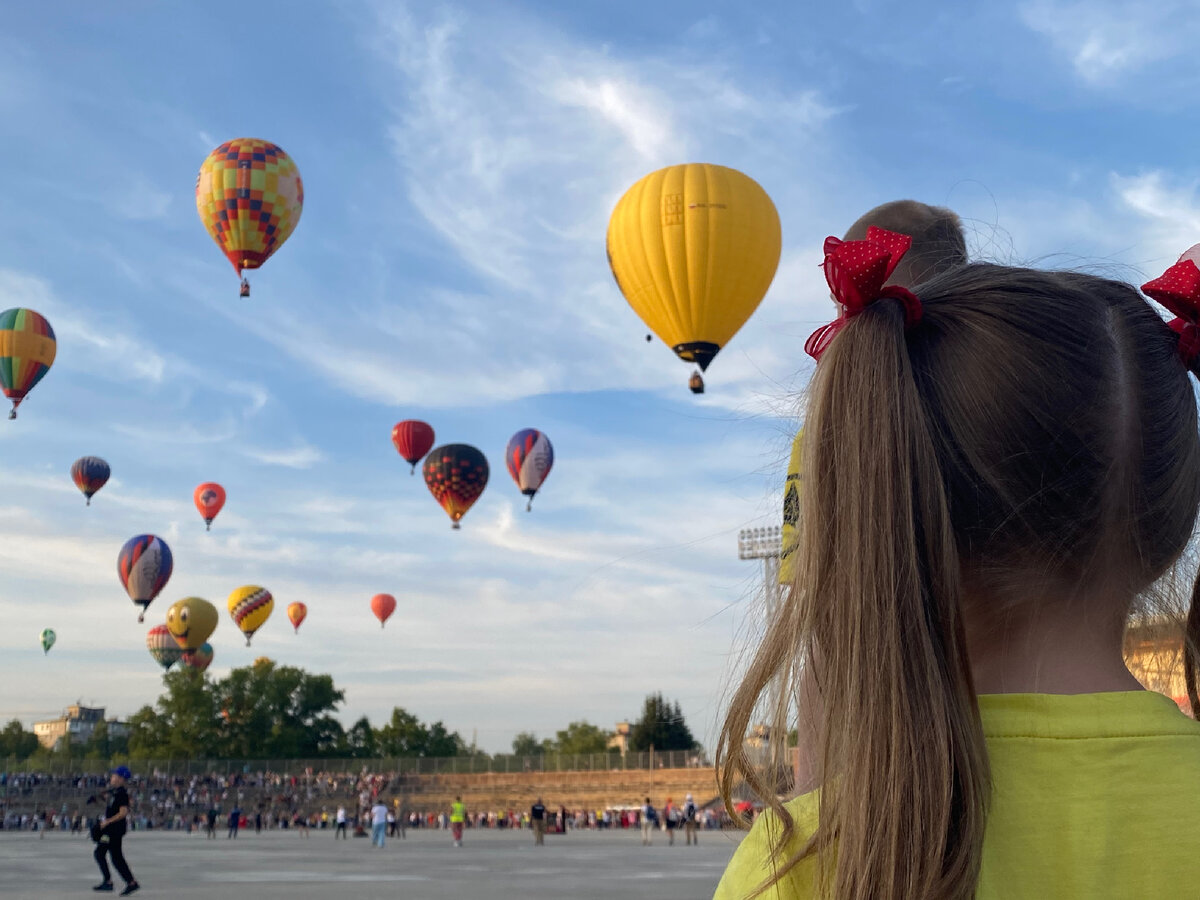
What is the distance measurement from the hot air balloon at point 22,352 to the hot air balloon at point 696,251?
89.1 ft

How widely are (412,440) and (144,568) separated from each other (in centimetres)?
1640

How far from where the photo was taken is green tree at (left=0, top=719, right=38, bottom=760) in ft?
496

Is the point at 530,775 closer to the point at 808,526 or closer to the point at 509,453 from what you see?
the point at 509,453

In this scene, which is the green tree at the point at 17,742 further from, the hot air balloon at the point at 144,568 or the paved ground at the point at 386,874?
the paved ground at the point at 386,874

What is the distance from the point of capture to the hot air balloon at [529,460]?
164ft

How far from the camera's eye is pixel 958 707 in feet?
3.93

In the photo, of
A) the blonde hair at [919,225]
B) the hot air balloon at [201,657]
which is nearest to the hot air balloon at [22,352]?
the hot air balloon at [201,657]

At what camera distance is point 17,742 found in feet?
506

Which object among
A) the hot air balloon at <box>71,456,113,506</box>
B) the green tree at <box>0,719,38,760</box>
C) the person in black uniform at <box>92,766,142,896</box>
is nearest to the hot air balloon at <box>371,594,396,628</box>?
the hot air balloon at <box>71,456,113,506</box>

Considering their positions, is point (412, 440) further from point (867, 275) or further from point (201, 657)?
point (867, 275)

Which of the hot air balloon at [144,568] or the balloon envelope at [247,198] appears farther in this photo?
the hot air balloon at [144,568]

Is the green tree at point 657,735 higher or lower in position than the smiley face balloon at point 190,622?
lower

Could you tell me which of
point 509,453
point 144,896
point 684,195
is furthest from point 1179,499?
point 509,453

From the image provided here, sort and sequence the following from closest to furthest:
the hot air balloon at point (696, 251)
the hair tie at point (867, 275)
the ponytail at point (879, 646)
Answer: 1. the ponytail at point (879, 646)
2. the hair tie at point (867, 275)
3. the hot air balloon at point (696, 251)
